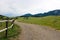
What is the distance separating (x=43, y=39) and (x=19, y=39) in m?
2.08

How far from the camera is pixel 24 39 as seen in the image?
16.4 metres

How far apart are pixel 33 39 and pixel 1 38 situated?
273cm

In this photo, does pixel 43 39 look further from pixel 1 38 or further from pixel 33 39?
pixel 1 38

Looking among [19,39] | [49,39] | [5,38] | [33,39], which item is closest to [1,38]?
[5,38]

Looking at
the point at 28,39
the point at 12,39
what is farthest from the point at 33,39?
the point at 12,39

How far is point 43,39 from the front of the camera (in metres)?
16.5

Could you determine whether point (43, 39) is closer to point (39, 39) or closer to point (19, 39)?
point (39, 39)

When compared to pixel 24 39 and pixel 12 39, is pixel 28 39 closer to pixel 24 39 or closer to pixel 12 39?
pixel 24 39

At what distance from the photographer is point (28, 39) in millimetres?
16344

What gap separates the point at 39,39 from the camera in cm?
1644

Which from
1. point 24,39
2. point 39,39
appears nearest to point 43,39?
point 39,39

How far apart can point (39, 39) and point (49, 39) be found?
Answer: 911 millimetres

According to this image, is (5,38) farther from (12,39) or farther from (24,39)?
(24,39)

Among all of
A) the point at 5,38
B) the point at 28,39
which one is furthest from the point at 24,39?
the point at 5,38
